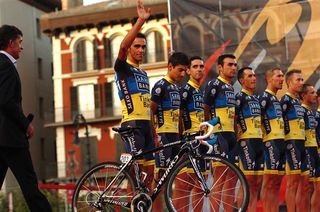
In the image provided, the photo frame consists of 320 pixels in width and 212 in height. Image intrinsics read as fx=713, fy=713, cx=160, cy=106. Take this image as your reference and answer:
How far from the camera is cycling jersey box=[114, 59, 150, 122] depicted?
6.98 meters

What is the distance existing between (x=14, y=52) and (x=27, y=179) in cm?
118

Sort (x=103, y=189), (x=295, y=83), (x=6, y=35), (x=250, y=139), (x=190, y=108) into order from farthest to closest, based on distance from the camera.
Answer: (x=295, y=83) < (x=250, y=139) < (x=190, y=108) < (x=103, y=189) < (x=6, y=35)

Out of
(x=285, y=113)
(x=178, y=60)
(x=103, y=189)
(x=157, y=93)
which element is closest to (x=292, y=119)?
(x=285, y=113)

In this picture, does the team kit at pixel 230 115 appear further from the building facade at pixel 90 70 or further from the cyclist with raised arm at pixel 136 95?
the building facade at pixel 90 70

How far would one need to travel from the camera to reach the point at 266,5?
40.2 feet

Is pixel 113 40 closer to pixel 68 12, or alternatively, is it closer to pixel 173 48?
pixel 68 12

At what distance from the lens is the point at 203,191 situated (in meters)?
6.38

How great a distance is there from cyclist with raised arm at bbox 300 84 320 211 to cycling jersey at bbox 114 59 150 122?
3.16 metres

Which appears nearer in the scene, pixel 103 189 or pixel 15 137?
pixel 15 137

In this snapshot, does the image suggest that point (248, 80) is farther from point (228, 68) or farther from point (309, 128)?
point (309, 128)

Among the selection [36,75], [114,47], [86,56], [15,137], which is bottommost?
[15,137]

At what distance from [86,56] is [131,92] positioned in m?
38.4

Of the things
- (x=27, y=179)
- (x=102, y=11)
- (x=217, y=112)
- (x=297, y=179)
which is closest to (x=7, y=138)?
(x=27, y=179)

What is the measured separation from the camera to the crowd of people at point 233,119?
6996mm
